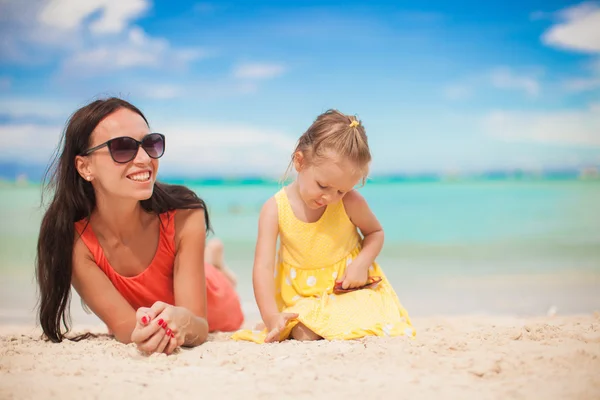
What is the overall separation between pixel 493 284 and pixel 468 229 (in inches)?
178

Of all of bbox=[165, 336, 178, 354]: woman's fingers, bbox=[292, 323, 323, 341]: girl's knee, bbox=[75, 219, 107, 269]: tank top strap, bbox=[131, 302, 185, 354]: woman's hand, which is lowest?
bbox=[292, 323, 323, 341]: girl's knee

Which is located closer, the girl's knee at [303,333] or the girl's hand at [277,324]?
the girl's hand at [277,324]

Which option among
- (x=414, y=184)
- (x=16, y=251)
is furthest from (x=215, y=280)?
(x=414, y=184)

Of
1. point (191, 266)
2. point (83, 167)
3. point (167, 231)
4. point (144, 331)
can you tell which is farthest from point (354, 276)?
point (83, 167)

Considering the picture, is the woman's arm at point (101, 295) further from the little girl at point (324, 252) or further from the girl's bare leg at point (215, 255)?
the girl's bare leg at point (215, 255)

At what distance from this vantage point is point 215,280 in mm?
4113

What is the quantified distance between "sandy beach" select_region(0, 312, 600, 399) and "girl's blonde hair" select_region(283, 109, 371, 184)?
0.98m

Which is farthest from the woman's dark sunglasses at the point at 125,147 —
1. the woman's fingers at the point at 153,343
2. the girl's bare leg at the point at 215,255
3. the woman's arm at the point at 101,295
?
the girl's bare leg at the point at 215,255

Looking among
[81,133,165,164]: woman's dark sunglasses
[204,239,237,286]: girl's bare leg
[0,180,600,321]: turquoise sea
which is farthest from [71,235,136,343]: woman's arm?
[0,180,600,321]: turquoise sea

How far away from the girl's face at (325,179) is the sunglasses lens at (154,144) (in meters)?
0.76

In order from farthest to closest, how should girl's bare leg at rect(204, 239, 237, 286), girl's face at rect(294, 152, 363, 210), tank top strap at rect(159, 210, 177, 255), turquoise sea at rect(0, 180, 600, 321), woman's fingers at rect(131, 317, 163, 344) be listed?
1. turquoise sea at rect(0, 180, 600, 321)
2. girl's bare leg at rect(204, 239, 237, 286)
3. tank top strap at rect(159, 210, 177, 255)
4. girl's face at rect(294, 152, 363, 210)
5. woman's fingers at rect(131, 317, 163, 344)

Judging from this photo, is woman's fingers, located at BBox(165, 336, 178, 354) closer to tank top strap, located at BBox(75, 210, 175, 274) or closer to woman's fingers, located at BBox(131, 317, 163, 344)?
woman's fingers, located at BBox(131, 317, 163, 344)

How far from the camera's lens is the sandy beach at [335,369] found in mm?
2031

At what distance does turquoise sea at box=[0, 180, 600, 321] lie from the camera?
593 centimetres
